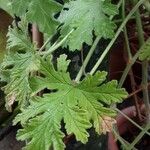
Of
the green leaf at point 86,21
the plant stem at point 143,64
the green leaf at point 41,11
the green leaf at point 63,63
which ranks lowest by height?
the plant stem at point 143,64

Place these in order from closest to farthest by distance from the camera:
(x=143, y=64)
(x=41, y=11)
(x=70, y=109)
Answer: (x=70, y=109) → (x=41, y=11) → (x=143, y=64)

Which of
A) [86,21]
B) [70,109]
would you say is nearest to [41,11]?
[86,21]

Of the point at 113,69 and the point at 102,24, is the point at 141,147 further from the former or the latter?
the point at 102,24

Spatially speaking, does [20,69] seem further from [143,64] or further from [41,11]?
[143,64]

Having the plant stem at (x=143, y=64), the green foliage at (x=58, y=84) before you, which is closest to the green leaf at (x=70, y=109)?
the green foliage at (x=58, y=84)

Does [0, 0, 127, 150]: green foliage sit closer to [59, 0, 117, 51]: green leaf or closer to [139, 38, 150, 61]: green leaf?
[59, 0, 117, 51]: green leaf

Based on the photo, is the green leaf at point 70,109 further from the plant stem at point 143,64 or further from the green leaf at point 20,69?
the plant stem at point 143,64

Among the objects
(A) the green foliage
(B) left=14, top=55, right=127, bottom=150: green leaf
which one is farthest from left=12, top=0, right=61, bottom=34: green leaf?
(B) left=14, top=55, right=127, bottom=150: green leaf

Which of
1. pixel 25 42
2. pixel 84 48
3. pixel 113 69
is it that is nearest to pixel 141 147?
pixel 113 69
